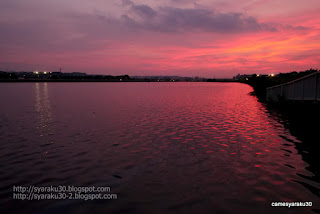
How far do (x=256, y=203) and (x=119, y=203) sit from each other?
3757mm

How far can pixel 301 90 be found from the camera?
2236 centimetres

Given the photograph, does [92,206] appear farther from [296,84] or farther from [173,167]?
[296,84]

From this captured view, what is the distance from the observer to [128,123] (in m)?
19.2

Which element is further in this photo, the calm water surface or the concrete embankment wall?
the concrete embankment wall

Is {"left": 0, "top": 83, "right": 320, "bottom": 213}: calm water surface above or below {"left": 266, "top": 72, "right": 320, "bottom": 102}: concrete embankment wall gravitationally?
below

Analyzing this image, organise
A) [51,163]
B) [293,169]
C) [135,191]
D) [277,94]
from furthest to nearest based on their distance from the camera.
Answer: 1. [277,94]
2. [51,163]
3. [293,169]
4. [135,191]

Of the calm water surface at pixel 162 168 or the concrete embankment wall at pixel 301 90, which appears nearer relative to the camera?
the calm water surface at pixel 162 168

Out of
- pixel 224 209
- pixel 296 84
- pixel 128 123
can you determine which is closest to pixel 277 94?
pixel 296 84

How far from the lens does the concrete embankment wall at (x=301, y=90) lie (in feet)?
61.3

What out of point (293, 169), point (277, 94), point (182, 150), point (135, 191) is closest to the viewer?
point (135, 191)

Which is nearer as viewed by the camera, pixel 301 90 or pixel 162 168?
pixel 162 168

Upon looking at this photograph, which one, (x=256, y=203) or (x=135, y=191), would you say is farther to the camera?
(x=135, y=191)

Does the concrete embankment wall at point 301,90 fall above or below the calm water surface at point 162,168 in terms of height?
above

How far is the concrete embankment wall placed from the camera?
18.7 meters
